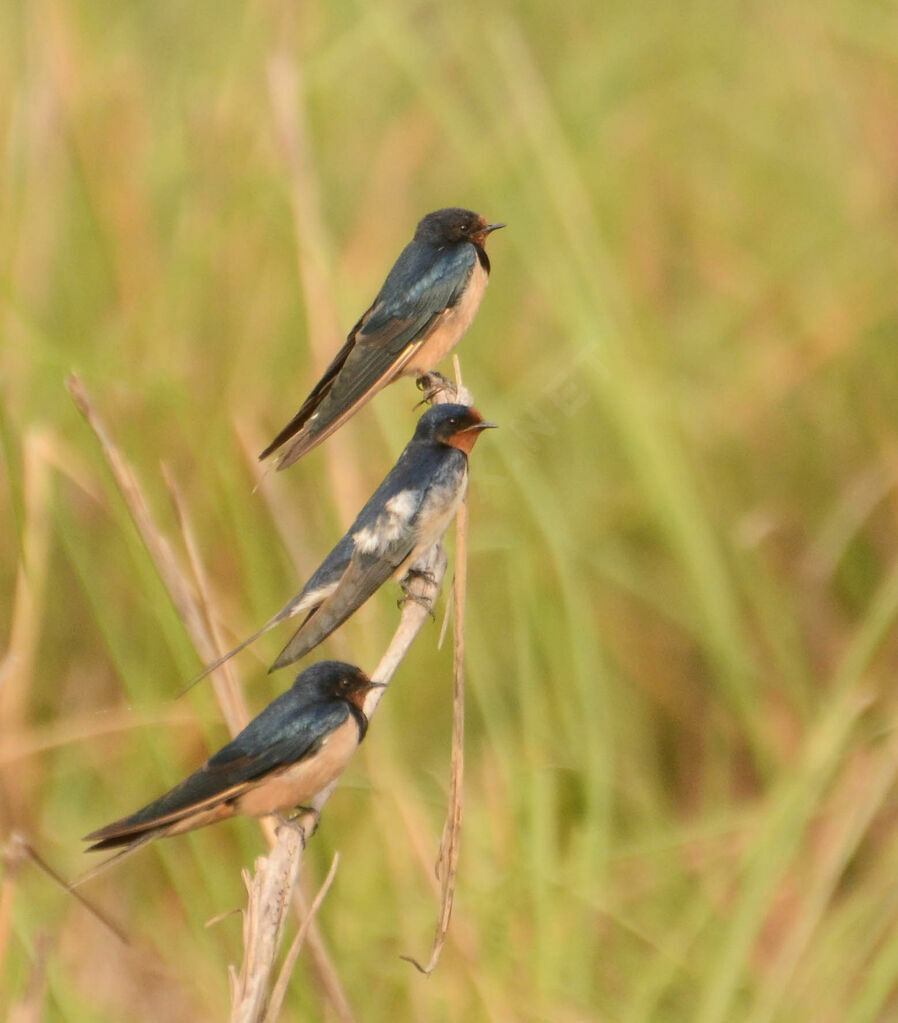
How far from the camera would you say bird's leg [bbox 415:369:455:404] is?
175 centimetres

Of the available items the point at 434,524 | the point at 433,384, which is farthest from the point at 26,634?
the point at 434,524

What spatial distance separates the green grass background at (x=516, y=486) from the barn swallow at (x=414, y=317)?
1.40ft

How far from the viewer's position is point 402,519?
1.32 metres

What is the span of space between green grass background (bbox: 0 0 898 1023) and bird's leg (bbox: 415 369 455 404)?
22 cm

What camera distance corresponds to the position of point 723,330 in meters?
3.82

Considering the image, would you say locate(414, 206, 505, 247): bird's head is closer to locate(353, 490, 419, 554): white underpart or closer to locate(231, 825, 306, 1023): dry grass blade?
locate(353, 490, 419, 554): white underpart

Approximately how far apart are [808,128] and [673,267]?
0.53 metres

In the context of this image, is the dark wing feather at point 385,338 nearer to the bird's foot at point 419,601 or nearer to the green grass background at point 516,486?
the bird's foot at point 419,601

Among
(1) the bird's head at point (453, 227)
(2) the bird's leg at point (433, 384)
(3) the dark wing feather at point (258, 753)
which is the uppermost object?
(1) the bird's head at point (453, 227)

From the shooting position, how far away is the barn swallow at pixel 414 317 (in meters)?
1.23

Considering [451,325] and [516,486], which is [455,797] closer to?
[451,325]

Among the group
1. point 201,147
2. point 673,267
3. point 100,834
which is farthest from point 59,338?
point 100,834

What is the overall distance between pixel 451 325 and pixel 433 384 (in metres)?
0.29

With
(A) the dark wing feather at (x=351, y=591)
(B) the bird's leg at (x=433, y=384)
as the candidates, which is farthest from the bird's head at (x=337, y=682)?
(B) the bird's leg at (x=433, y=384)
